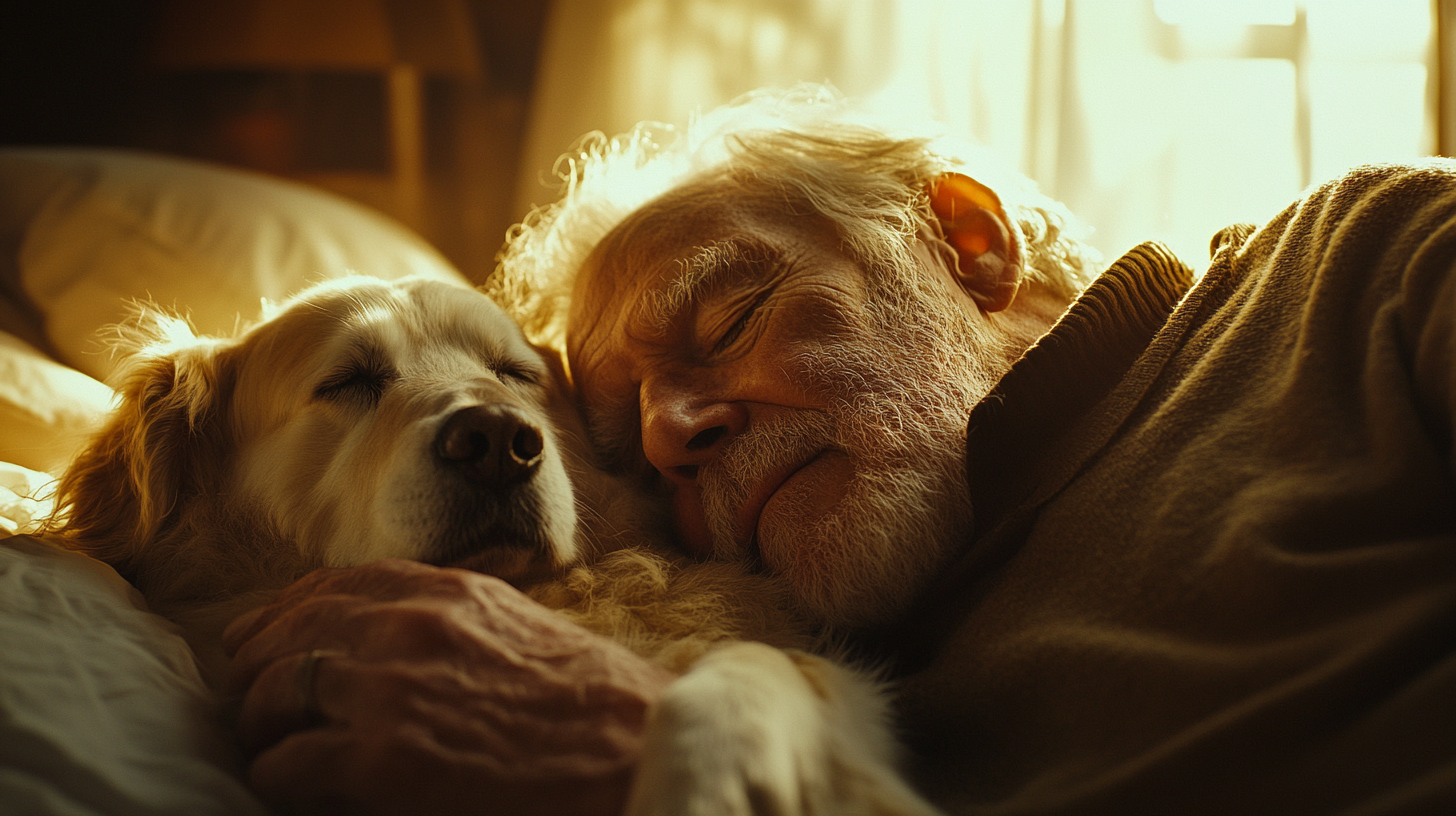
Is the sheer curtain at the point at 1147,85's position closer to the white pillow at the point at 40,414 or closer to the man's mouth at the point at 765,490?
the man's mouth at the point at 765,490

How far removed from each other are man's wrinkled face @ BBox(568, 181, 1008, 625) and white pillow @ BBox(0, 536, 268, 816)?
1.86ft

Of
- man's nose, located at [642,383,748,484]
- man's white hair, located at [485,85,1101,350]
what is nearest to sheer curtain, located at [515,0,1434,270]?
man's white hair, located at [485,85,1101,350]

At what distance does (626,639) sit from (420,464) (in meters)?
0.30

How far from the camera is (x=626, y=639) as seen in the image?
91 centimetres

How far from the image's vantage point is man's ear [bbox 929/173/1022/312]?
1210 mm

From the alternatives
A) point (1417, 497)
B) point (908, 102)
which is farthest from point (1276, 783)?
point (908, 102)

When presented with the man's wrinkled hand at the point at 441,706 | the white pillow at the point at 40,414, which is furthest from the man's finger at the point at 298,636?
the white pillow at the point at 40,414

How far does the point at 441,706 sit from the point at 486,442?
36 cm

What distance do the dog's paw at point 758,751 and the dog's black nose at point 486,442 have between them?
1.14 ft

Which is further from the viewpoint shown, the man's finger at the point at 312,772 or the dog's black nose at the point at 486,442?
Answer: the dog's black nose at the point at 486,442

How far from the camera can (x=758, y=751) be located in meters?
0.58

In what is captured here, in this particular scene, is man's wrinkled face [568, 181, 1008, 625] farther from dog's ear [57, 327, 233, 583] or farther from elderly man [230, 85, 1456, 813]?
dog's ear [57, 327, 233, 583]

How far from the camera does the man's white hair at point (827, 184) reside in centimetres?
121

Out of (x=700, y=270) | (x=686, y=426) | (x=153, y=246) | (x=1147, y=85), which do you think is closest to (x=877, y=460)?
(x=686, y=426)
